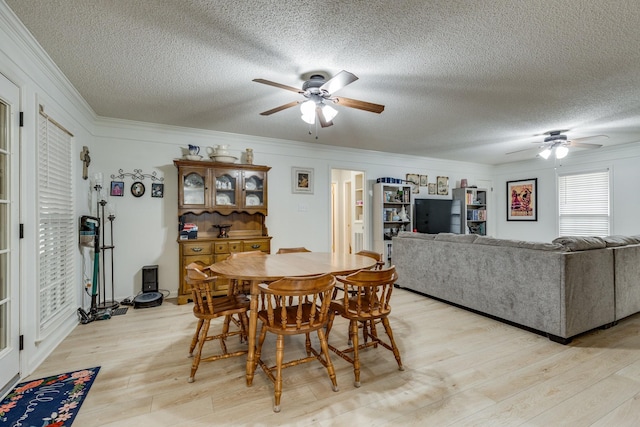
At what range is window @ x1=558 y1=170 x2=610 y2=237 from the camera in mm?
5586

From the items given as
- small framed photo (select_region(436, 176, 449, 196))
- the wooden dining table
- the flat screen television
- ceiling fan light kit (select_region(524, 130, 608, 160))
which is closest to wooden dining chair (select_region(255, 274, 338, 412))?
the wooden dining table

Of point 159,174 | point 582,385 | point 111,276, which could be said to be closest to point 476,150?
point 582,385

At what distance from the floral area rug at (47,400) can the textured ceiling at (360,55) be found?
7.87 feet

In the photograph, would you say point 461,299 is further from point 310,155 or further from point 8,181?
point 8,181

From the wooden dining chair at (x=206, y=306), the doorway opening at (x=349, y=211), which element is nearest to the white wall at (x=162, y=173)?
the doorway opening at (x=349, y=211)

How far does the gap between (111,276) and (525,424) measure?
175 inches

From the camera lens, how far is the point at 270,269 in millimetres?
2246

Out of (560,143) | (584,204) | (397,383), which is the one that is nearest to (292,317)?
(397,383)

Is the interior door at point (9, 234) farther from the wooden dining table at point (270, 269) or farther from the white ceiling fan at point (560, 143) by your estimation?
the white ceiling fan at point (560, 143)

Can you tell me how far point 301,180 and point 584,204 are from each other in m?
5.54

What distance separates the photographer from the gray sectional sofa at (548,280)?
8.67 ft

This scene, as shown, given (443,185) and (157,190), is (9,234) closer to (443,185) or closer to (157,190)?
(157,190)

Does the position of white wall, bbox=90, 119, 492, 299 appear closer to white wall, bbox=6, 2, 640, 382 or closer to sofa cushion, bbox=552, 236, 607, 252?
white wall, bbox=6, 2, 640, 382

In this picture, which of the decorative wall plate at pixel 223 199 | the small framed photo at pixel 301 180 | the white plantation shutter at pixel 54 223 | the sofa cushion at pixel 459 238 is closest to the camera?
the white plantation shutter at pixel 54 223
